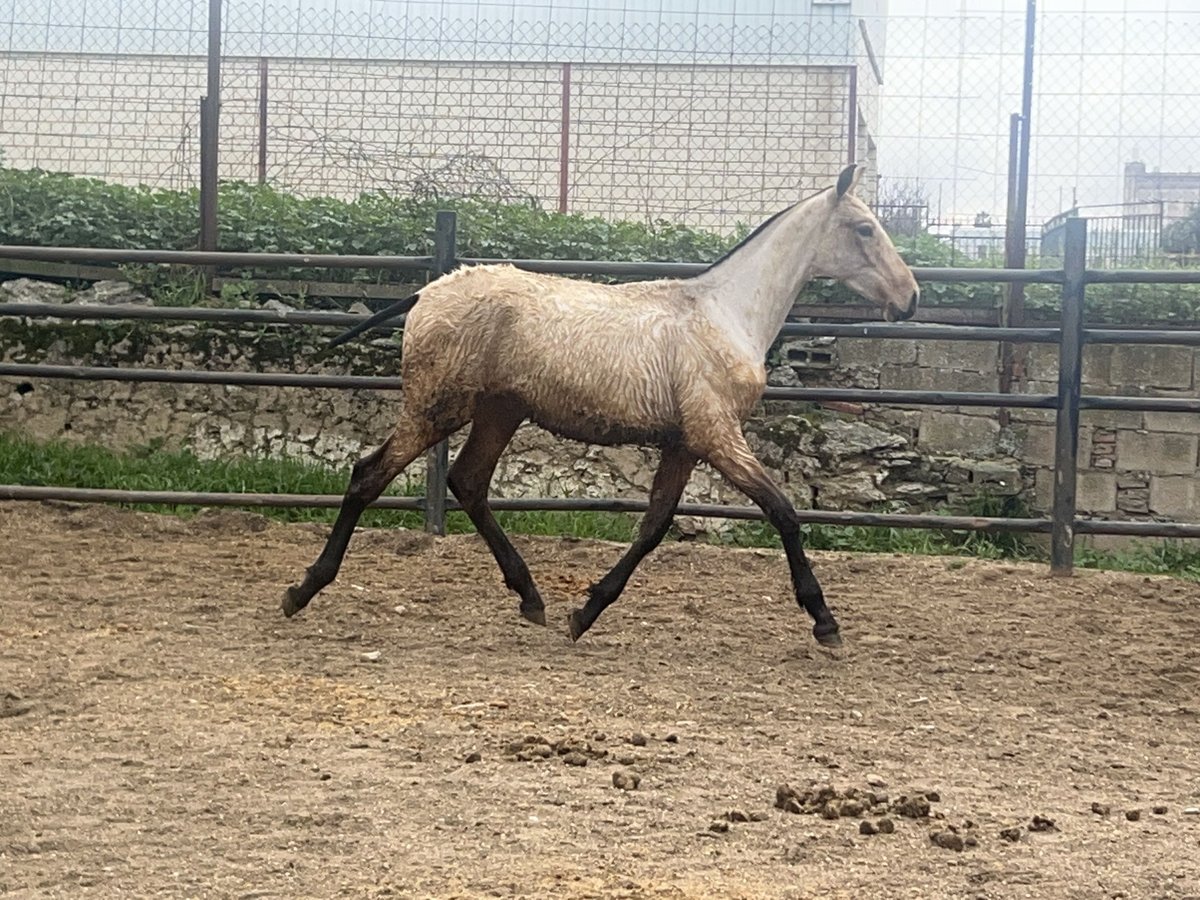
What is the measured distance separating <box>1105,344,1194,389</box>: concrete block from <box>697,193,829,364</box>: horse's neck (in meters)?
2.83

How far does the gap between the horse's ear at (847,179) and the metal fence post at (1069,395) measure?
1552mm

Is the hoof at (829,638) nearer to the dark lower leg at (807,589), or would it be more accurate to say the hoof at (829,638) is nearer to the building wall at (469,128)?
the dark lower leg at (807,589)

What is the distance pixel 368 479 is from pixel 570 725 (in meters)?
1.65

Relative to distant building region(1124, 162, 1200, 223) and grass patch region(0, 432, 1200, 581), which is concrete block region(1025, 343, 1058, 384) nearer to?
grass patch region(0, 432, 1200, 581)

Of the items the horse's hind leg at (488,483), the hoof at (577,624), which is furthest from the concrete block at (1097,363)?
the hoof at (577,624)

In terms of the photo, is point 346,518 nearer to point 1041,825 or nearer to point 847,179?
point 847,179

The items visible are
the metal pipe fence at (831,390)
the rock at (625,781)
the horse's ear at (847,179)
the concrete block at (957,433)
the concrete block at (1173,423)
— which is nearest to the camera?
the rock at (625,781)

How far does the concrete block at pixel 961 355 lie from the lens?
770cm

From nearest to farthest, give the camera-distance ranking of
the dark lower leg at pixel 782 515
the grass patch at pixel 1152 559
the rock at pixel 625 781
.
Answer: the rock at pixel 625 781, the dark lower leg at pixel 782 515, the grass patch at pixel 1152 559

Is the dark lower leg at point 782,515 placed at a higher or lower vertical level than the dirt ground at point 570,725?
higher

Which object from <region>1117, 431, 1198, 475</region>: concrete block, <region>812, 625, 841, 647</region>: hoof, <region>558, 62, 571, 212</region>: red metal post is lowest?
<region>812, 625, 841, 647</region>: hoof

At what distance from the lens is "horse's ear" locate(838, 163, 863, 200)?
5352mm

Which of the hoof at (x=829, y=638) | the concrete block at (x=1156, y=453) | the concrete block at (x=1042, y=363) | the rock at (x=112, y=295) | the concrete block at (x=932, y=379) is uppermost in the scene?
the rock at (x=112, y=295)

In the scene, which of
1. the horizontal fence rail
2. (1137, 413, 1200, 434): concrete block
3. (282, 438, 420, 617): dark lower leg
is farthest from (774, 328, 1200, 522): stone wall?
(282, 438, 420, 617): dark lower leg
